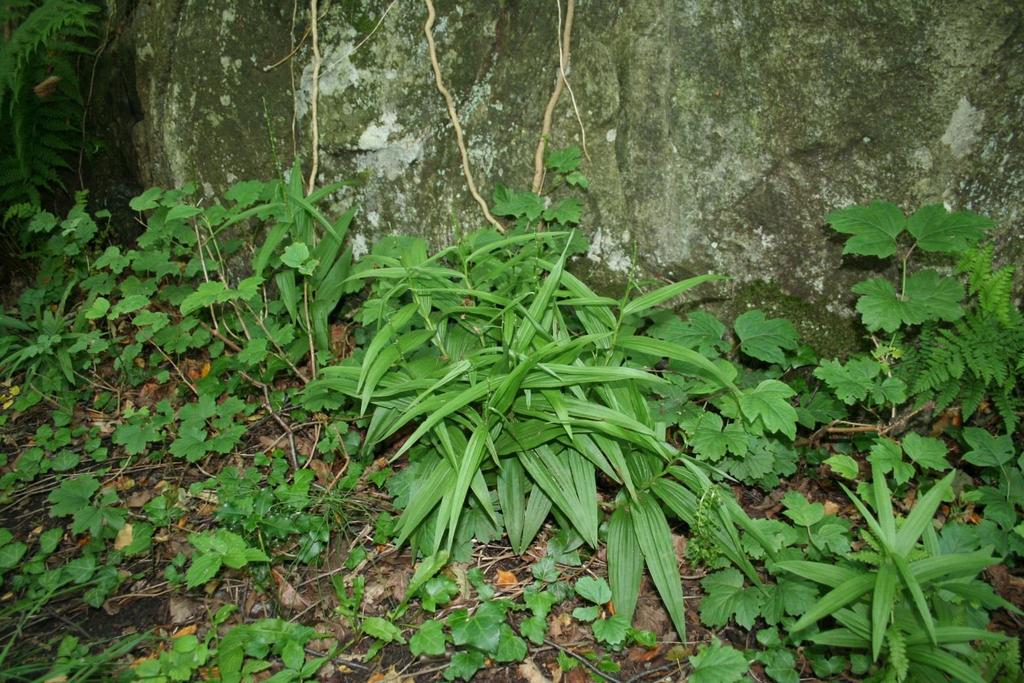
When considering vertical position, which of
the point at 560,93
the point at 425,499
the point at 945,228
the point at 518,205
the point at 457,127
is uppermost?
the point at 560,93

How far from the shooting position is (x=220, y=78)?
321cm

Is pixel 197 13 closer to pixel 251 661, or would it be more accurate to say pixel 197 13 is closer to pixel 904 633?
pixel 251 661

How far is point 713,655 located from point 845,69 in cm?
204

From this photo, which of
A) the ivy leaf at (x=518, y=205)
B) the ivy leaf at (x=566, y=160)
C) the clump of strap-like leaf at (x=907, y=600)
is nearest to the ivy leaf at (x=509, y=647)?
the clump of strap-like leaf at (x=907, y=600)

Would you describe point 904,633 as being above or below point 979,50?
below

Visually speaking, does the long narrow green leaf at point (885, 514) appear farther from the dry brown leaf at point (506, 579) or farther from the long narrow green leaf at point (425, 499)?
the long narrow green leaf at point (425, 499)

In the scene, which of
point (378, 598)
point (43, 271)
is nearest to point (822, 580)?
point (378, 598)

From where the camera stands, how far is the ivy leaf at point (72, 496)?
2.47 metres

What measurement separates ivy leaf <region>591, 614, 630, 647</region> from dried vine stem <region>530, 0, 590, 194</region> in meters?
1.73

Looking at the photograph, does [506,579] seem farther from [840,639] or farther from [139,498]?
[139,498]

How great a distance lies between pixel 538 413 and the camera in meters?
2.27

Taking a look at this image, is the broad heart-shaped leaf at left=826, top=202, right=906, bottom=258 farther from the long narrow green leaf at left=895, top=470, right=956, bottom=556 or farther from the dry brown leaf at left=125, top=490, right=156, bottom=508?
the dry brown leaf at left=125, top=490, right=156, bottom=508

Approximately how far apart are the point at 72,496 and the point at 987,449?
3290 mm

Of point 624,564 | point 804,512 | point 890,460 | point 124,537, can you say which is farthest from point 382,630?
point 890,460
